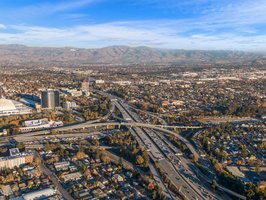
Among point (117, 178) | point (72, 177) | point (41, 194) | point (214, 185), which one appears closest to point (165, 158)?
point (117, 178)

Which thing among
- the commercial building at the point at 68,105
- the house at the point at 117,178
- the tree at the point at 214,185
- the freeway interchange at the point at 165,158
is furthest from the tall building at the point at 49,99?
the tree at the point at 214,185

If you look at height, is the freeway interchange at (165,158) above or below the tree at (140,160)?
below

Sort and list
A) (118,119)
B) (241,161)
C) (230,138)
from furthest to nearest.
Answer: (118,119) → (230,138) → (241,161)

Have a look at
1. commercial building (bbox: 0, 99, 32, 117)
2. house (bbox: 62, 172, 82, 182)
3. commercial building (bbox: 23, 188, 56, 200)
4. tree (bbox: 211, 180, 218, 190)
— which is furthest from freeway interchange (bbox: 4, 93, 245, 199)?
commercial building (bbox: 0, 99, 32, 117)

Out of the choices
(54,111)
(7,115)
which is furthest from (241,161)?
(7,115)

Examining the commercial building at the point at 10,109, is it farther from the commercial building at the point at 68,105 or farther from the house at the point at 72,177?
the house at the point at 72,177

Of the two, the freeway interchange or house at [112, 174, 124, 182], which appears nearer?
the freeway interchange

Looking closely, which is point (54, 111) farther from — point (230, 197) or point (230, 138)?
point (230, 197)

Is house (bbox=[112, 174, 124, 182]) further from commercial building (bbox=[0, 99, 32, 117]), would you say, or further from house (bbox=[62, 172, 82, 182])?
commercial building (bbox=[0, 99, 32, 117])
